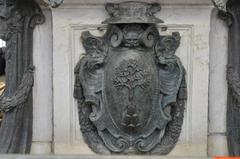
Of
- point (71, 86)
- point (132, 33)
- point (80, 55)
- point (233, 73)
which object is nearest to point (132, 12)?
point (132, 33)

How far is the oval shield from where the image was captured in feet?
13.2

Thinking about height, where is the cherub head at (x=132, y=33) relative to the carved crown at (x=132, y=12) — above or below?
below

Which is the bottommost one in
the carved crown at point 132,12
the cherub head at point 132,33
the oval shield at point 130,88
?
the oval shield at point 130,88

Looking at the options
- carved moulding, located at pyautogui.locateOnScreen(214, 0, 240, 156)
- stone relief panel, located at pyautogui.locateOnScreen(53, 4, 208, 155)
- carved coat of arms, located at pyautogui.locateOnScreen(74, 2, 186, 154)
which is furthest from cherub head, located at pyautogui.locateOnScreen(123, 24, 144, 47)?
carved moulding, located at pyautogui.locateOnScreen(214, 0, 240, 156)

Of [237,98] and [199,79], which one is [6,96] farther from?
[237,98]

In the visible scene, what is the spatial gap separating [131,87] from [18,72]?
89cm

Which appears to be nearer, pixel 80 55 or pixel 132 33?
pixel 132 33

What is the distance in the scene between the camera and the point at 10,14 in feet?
13.8

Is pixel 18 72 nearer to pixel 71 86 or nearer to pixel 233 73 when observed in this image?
pixel 71 86

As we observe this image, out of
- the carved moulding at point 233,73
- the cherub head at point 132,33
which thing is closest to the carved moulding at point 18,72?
the cherub head at point 132,33

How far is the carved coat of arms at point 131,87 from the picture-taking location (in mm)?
4031

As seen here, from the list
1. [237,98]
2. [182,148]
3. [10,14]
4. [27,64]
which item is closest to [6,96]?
[27,64]

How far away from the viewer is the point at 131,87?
4.03 metres

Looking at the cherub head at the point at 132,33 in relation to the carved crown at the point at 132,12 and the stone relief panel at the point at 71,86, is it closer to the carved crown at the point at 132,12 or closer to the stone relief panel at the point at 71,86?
the carved crown at the point at 132,12
